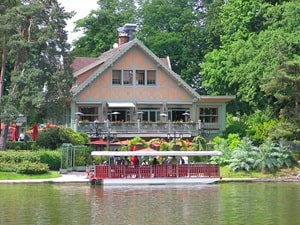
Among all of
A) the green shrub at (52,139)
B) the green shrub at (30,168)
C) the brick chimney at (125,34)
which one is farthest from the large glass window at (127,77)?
the green shrub at (30,168)

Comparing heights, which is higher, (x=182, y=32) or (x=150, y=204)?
(x=182, y=32)

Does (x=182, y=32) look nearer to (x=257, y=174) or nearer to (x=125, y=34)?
(x=125, y=34)

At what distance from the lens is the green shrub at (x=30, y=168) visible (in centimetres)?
4206

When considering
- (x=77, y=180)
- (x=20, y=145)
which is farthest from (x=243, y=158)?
(x=20, y=145)

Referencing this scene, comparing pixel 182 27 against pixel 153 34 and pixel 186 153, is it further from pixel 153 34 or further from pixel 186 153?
pixel 186 153

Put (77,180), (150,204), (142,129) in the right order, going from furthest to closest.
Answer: (142,129) < (77,180) < (150,204)

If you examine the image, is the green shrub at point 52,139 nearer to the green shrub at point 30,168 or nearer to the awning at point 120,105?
the green shrub at point 30,168

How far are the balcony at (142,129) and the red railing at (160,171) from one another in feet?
42.0

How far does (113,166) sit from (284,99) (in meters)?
14.3

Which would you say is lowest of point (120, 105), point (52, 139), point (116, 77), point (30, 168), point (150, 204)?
point (150, 204)

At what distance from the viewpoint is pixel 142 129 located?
5606 centimetres

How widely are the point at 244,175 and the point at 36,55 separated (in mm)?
17037

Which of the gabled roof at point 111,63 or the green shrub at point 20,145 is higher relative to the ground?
the gabled roof at point 111,63

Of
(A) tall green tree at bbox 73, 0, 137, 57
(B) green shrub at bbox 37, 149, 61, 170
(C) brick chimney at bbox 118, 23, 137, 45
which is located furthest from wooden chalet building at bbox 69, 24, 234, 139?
(A) tall green tree at bbox 73, 0, 137, 57
